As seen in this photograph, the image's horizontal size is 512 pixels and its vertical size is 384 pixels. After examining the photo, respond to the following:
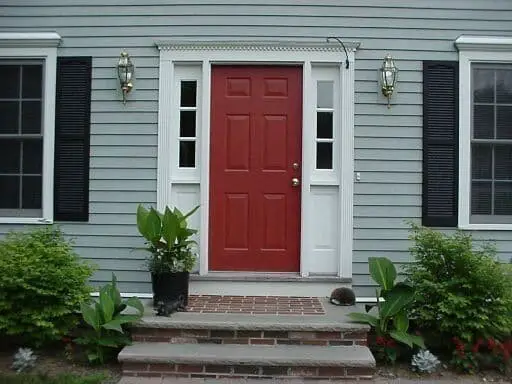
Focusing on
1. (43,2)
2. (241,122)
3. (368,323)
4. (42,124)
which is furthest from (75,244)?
(368,323)

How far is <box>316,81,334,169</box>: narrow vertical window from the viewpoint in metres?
5.99

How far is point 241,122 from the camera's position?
6.00 metres

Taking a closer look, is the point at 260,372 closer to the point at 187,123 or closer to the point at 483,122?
the point at 187,123

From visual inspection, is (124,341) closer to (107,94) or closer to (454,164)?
(107,94)

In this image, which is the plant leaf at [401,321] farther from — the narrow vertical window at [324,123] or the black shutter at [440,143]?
the narrow vertical window at [324,123]

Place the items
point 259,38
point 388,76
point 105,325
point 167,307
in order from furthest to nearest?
point 259,38 → point 388,76 → point 167,307 → point 105,325

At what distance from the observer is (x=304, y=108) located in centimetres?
592

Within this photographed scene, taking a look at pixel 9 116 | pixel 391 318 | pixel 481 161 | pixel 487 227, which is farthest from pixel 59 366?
pixel 481 161

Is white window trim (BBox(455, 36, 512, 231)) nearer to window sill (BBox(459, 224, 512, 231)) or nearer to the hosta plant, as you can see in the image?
window sill (BBox(459, 224, 512, 231))

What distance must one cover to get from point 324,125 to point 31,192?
10.1 feet

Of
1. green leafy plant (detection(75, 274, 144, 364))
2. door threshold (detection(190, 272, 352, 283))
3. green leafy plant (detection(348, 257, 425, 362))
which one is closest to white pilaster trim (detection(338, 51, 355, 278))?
door threshold (detection(190, 272, 352, 283))

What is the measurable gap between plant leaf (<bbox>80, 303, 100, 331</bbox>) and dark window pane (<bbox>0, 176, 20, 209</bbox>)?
1827 millimetres

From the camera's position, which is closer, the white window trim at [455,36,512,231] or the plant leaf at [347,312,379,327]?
the plant leaf at [347,312,379,327]

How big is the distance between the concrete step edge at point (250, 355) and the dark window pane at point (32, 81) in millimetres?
2882
